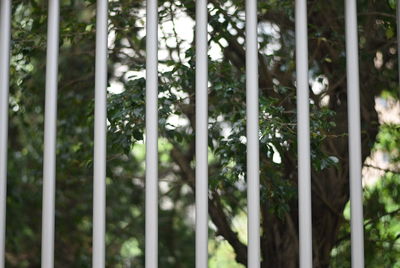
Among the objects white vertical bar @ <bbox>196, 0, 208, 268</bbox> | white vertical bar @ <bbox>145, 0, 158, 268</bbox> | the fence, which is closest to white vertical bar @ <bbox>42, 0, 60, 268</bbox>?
the fence

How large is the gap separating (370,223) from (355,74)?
1.13 m

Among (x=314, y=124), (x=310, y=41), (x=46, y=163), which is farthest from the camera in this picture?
(x=310, y=41)

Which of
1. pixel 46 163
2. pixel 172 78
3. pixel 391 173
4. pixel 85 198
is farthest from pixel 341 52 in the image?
pixel 85 198

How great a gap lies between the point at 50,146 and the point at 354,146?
66 centimetres

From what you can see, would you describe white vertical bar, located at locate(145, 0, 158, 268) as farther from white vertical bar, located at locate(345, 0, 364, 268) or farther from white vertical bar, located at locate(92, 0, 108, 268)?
white vertical bar, located at locate(345, 0, 364, 268)

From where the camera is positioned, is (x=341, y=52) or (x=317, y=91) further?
(x=317, y=91)

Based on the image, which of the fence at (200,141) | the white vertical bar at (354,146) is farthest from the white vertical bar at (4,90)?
the white vertical bar at (354,146)

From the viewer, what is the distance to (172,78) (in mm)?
1847

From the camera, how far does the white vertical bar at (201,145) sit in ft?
3.67

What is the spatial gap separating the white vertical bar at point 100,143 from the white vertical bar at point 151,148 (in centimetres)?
9

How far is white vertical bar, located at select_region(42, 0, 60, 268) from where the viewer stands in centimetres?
113

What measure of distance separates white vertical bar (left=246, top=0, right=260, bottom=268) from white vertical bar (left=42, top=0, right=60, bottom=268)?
16.7 inches

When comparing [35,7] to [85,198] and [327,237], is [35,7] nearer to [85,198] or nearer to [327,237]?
[85,198]

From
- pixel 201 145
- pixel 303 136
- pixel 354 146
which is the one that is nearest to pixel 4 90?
pixel 201 145
